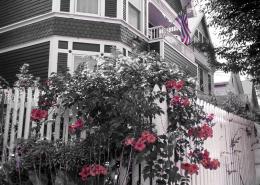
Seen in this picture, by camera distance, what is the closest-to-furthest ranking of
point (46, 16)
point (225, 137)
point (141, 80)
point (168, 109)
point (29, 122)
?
1. point (141, 80)
2. point (168, 109)
3. point (29, 122)
4. point (225, 137)
5. point (46, 16)

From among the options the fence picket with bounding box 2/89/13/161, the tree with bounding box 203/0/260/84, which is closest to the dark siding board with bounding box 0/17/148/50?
the tree with bounding box 203/0/260/84

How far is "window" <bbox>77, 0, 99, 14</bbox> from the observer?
43.9 ft

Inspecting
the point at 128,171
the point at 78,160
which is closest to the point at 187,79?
the point at 128,171

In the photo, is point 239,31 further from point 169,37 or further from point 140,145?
point 140,145

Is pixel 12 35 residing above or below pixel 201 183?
above

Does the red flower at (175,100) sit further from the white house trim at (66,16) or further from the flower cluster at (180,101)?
the white house trim at (66,16)

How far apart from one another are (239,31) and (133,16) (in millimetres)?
5094

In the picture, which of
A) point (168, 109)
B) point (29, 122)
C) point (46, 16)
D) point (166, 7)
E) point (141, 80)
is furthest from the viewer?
point (166, 7)

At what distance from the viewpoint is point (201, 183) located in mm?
5520

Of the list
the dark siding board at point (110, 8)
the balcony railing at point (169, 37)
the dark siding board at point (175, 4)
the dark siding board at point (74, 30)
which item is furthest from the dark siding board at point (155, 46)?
the dark siding board at point (175, 4)

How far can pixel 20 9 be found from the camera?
46.3ft

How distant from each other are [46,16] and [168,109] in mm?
9643

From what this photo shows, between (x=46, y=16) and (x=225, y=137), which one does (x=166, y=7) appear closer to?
(x=46, y=16)

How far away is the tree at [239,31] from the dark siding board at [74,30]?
3140mm
